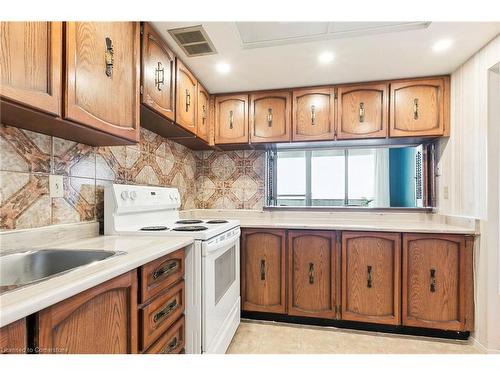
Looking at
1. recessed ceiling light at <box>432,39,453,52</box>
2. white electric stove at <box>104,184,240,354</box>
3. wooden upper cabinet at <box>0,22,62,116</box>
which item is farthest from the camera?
recessed ceiling light at <box>432,39,453,52</box>

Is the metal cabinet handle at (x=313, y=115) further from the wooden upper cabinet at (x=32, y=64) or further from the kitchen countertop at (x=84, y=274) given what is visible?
the wooden upper cabinet at (x=32, y=64)

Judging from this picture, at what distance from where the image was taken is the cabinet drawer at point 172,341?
Result: 1.13 m

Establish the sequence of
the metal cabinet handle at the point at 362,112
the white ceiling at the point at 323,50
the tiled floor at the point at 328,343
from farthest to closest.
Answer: the metal cabinet handle at the point at 362,112, the tiled floor at the point at 328,343, the white ceiling at the point at 323,50

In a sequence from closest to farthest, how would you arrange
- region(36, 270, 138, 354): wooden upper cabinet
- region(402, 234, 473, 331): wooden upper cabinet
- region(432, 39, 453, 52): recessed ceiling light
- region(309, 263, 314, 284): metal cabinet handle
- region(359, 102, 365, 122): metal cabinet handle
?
→ region(36, 270, 138, 354): wooden upper cabinet < region(432, 39, 453, 52): recessed ceiling light < region(402, 234, 473, 331): wooden upper cabinet < region(309, 263, 314, 284): metal cabinet handle < region(359, 102, 365, 122): metal cabinet handle

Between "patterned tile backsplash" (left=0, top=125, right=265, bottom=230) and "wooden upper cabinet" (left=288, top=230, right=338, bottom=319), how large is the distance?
0.79m

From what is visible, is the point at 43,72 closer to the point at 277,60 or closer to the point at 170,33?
the point at 170,33

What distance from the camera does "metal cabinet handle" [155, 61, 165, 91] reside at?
1.59 m

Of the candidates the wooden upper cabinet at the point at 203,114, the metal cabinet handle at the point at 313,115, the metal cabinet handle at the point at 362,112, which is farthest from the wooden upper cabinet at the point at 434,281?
the wooden upper cabinet at the point at 203,114

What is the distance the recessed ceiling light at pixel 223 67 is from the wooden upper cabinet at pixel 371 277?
1624mm

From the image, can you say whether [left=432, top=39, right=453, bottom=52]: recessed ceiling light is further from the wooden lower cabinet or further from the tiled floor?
the wooden lower cabinet

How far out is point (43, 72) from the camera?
897mm

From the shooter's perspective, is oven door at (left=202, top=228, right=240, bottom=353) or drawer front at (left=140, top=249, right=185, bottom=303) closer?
drawer front at (left=140, top=249, right=185, bottom=303)

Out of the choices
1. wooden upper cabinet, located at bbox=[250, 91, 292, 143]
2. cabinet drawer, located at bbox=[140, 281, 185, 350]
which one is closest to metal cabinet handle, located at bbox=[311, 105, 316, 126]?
wooden upper cabinet, located at bbox=[250, 91, 292, 143]

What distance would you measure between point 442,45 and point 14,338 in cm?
248
